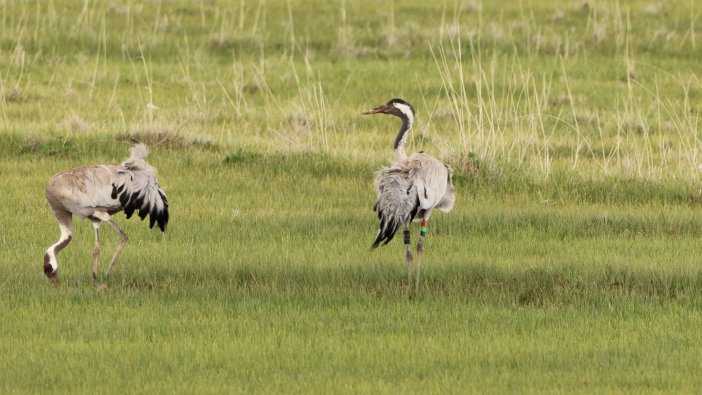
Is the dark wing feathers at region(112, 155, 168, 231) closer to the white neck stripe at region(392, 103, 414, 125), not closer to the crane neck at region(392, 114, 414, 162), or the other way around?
the crane neck at region(392, 114, 414, 162)

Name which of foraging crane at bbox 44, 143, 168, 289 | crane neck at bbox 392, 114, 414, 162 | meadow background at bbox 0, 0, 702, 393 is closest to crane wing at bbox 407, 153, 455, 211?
crane neck at bbox 392, 114, 414, 162

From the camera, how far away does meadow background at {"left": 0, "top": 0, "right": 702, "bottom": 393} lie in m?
8.89

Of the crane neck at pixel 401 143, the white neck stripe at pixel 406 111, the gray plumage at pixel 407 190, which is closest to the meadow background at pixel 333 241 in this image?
the gray plumage at pixel 407 190

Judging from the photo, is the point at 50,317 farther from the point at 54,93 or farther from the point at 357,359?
the point at 54,93

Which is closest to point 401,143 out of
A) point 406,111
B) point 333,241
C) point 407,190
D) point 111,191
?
point 406,111

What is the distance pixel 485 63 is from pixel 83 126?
10775 millimetres

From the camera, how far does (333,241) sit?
13.5 m

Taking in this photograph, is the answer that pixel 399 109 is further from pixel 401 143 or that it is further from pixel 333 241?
pixel 333 241

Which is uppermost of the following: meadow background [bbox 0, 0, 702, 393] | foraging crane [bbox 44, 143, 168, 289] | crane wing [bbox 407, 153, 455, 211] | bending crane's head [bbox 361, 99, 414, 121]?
bending crane's head [bbox 361, 99, 414, 121]

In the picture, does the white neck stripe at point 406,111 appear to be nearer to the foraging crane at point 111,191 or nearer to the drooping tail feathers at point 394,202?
the drooping tail feathers at point 394,202

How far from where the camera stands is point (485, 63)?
92.2 ft

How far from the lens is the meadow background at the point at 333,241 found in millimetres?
8891

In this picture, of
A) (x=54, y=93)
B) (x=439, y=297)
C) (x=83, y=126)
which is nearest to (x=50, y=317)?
(x=439, y=297)

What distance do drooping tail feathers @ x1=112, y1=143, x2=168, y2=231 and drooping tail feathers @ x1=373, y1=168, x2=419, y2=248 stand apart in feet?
6.30
